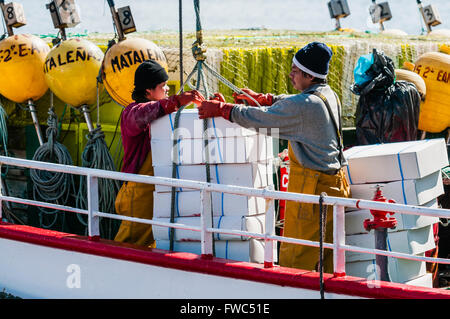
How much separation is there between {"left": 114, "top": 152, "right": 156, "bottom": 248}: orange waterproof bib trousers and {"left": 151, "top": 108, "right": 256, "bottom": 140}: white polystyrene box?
48 cm

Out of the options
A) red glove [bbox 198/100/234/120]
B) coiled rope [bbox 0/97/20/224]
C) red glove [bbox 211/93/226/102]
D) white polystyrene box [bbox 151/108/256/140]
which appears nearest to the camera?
red glove [bbox 198/100/234/120]

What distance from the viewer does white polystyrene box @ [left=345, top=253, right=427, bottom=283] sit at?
168 inches

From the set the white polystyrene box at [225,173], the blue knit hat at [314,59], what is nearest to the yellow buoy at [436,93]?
the blue knit hat at [314,59]

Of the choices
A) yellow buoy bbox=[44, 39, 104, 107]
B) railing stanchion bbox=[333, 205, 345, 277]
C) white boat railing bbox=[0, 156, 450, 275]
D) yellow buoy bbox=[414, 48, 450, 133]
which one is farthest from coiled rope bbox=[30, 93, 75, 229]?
yellow buoy bbox=[414, 48, 450, 133]

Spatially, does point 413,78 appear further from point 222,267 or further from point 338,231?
point 222,267

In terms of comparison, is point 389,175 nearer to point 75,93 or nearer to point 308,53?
point 308,53

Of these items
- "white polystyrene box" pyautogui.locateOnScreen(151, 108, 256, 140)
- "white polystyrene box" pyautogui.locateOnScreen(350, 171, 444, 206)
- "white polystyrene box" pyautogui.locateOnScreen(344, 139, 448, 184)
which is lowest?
"white polystyrene box" pyautogui.locateOnScreen(350, 171, 444, 206)

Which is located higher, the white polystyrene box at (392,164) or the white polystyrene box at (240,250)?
the white polystyrene box at (392,164)

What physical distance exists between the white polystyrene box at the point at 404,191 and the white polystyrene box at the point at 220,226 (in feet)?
2.41

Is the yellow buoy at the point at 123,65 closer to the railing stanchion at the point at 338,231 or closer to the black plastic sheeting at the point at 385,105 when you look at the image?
the black plastic sheeting at the point at 385,105

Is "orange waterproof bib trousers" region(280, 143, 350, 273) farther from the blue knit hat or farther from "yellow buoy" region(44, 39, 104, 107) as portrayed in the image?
"yellow buoy" region(44, 39, 104, 107)

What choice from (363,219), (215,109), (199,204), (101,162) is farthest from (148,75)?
(363,219)

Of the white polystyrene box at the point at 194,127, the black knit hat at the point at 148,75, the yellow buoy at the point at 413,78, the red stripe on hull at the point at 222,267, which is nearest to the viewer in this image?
the red stripe on hull at the point at 222,267

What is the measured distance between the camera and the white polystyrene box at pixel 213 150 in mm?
4227
